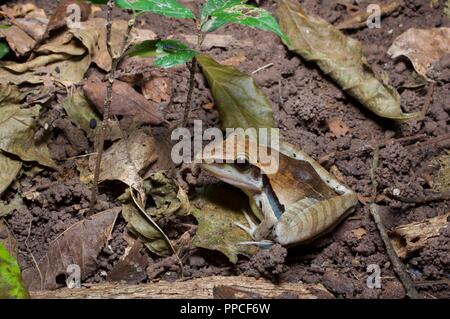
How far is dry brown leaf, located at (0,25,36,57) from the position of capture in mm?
4145

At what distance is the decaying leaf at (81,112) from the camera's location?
152 inches

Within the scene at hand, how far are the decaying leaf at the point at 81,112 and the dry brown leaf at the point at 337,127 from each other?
1.91 metres

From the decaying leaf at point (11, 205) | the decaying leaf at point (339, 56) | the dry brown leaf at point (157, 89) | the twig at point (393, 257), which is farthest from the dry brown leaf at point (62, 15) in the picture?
the twig at point (393, 257)

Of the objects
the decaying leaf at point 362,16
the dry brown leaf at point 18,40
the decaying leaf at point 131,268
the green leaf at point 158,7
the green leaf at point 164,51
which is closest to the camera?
the green leaf at point 158,7

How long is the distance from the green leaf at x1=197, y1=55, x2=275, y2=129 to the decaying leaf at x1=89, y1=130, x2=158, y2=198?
65 centimetres

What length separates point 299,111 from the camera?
399 cm

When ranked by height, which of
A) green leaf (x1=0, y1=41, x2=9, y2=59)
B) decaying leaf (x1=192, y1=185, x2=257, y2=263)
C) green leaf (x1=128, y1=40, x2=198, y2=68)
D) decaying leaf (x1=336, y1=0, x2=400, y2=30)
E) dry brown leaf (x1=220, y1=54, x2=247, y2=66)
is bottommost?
decaying leaf (x1=192, y1=185, x2=257, y2=263)

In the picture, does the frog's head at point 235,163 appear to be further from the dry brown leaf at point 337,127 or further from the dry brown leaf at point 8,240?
the dry brown leaf at point 8,240

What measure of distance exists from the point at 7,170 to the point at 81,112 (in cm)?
72

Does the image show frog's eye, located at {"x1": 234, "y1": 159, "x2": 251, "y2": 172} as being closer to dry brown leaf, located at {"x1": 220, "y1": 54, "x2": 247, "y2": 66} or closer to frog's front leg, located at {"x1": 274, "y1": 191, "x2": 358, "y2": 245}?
frog's front leg, located at {"x1": 274, "y1": 191, "x2": 358, "y2": 245}

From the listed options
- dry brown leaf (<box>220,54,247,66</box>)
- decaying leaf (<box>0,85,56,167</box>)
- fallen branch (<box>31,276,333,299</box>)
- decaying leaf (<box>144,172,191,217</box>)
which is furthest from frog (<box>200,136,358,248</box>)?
decaying leaf (<box>0,85,56,167</box>)

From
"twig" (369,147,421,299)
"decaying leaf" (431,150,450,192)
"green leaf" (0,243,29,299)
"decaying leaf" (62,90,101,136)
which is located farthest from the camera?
"decaying leaf" (62,90,101,136)

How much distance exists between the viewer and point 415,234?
335cm
